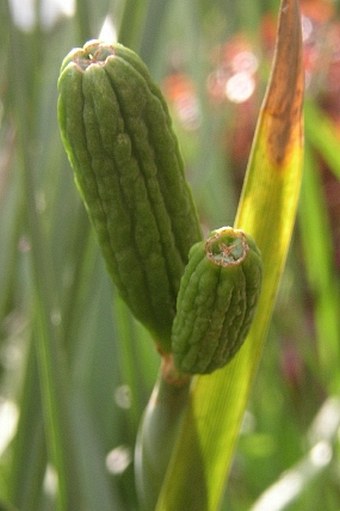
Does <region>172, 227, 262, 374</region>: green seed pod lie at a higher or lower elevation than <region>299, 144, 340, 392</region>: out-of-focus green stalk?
higher

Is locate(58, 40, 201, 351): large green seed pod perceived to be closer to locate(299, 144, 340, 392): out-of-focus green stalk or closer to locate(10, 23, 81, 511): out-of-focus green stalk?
locate(10, 23, 81, 511): out-of-focus green stalk

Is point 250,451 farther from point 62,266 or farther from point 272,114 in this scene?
point 272,114

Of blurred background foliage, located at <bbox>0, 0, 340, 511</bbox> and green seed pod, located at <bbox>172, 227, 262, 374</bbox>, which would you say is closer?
green seed pod, located at <bbox>172, 227, 262, 374</bbox>

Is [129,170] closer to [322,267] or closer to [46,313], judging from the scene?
[46,313]

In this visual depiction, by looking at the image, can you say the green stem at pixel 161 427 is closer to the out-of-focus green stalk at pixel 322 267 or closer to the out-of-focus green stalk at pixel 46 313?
the out-of-focus green stalk at pixel 46 313

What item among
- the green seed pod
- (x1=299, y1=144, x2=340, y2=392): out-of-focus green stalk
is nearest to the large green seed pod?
the green seed pod
